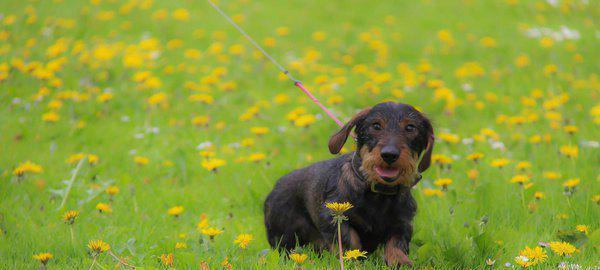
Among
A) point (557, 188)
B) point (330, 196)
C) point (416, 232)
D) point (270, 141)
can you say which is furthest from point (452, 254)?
point (270, 141)

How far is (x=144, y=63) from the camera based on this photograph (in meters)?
8.73

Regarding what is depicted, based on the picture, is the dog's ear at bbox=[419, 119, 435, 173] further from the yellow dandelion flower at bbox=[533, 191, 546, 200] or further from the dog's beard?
the yellow dandelion flower at bbox=[533, 191, 546, 200]

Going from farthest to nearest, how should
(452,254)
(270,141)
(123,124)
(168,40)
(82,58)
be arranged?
(168,40), (82,58), (123,124), (270,141), (452,254)

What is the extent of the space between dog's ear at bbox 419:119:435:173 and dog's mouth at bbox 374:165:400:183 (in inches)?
12.6

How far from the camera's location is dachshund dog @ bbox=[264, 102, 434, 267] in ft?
11.4

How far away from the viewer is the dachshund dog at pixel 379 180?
3.46 m

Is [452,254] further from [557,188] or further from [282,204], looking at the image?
[557,188]

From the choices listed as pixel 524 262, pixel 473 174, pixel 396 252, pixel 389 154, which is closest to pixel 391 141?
pixel 389 154

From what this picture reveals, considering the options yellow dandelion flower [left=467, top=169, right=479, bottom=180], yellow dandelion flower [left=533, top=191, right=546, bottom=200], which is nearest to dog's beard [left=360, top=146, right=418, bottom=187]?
yellow dandelion flower [left=533, top=191, right=546, bottom=200]

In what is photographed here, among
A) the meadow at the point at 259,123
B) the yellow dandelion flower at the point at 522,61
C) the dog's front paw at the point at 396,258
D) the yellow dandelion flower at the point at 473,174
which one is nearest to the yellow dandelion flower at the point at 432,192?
the meadow at the point at 259,123

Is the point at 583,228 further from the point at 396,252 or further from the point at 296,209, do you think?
the point at 296,209

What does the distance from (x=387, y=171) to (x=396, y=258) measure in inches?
21.0

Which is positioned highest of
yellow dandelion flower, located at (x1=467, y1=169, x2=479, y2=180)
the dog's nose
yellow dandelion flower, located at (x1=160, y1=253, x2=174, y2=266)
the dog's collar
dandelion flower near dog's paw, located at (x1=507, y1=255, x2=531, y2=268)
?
the dog's nose

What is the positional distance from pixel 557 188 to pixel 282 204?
225 cm
